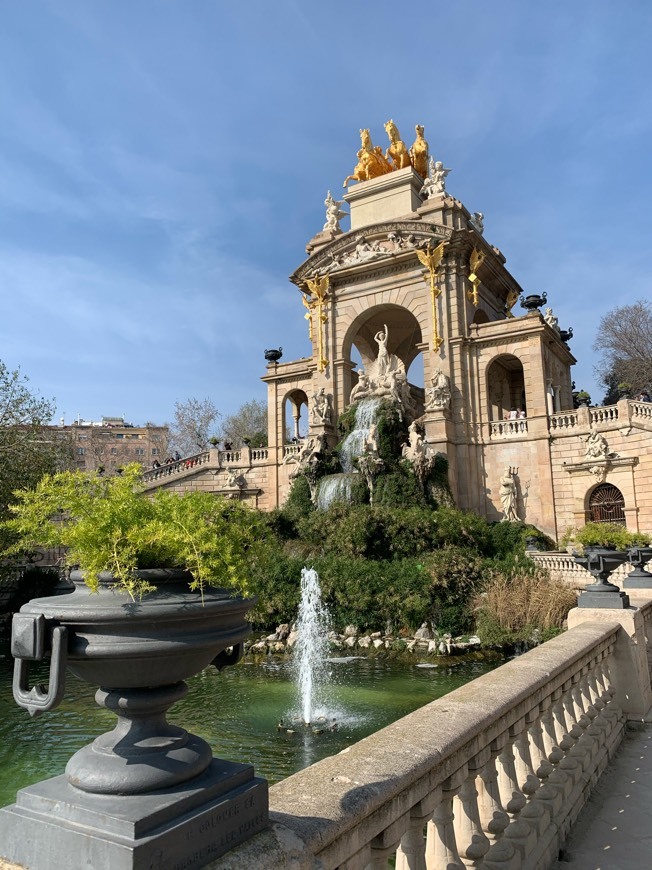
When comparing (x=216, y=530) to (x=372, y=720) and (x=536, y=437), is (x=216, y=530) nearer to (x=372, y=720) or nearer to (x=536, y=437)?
(x=372, y=720)

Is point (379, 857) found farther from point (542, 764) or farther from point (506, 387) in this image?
point (506, 387)

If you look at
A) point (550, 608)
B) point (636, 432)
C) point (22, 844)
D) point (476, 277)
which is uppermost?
point (476, 277)

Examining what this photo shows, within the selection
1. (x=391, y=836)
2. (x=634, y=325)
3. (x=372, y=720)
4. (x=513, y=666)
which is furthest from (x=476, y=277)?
(x=391, y=836)

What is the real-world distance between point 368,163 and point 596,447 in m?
18.9

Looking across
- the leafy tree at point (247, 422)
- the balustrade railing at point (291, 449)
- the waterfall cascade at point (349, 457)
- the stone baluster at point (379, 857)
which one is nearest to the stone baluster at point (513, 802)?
the stone baluster at point (379, 857)

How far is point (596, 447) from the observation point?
2330 centimetres

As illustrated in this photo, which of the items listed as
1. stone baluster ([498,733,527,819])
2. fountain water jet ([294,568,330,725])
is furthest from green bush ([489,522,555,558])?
stone baluster ([498,733,527,819])

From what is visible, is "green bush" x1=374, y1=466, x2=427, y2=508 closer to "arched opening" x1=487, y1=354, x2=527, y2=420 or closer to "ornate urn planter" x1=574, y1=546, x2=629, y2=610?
"arched opening" x1=487, y1=354, x2=527, y2=420

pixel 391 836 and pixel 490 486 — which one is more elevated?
pixel 490 486

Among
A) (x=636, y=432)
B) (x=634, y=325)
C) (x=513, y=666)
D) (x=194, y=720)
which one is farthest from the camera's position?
(x=634, y=325)

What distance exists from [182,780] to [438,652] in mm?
13945

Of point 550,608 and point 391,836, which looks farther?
point 550,608

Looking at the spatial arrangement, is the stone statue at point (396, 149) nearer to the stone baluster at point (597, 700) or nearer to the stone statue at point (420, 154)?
the stone statue at point (420, 154)

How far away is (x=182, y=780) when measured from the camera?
1803 mm
